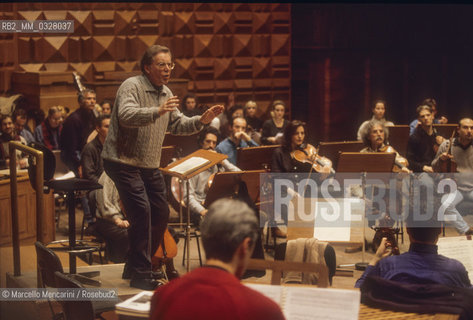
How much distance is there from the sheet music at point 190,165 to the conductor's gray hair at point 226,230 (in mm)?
2651

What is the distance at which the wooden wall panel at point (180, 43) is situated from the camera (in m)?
10.8

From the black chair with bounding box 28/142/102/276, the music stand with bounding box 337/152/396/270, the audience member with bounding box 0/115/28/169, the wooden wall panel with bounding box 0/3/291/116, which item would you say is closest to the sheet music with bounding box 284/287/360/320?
the black chair with bounding box 28/142/102/276

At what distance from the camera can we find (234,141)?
7.81m

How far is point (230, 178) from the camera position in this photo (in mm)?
6148

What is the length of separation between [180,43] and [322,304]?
9.62 metres

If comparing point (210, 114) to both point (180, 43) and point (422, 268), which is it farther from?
point (180, 43)

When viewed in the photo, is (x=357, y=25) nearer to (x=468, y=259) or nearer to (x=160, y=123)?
(x=160, y=123)

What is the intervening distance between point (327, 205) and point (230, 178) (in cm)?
88

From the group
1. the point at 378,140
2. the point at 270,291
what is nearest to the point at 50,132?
the point at 378,140

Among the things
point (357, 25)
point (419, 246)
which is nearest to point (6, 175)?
point (419, 246)

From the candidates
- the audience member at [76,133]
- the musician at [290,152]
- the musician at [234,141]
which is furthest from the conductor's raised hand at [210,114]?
the audience member at [76,133]

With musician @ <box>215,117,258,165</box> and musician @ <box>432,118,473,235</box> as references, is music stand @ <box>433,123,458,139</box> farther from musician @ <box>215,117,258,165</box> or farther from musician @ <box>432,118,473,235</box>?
musician @ <box>215,117,258,165</box>

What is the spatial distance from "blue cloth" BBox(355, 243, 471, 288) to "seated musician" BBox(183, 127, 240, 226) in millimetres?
3117

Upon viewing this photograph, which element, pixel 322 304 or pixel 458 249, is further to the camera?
pixel 458 249
